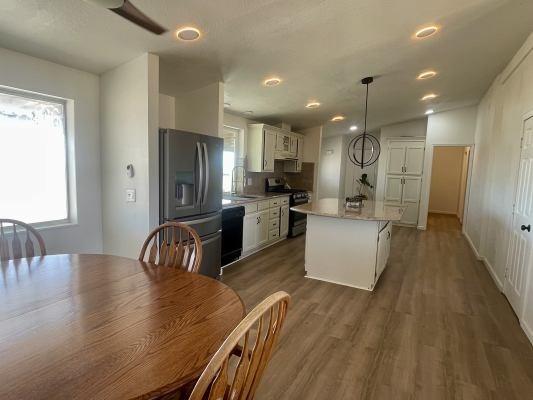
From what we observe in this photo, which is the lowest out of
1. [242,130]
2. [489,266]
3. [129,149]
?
[489,266]

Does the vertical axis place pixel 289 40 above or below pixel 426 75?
below

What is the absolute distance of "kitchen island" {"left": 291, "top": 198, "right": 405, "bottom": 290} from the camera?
3219 millimetres

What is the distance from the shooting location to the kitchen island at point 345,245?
3219 mm

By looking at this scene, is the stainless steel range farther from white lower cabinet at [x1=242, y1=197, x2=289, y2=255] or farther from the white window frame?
the white window frame

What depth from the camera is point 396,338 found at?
235 centimetres

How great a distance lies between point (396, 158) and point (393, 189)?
76 centimetres

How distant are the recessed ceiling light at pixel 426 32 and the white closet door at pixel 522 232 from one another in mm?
1238

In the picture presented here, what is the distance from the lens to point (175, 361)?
844mm

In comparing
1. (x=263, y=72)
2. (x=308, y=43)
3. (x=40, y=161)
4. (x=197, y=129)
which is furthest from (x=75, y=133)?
(x=308, y=43)

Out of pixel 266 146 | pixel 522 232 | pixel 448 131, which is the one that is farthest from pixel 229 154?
pixel 448 131

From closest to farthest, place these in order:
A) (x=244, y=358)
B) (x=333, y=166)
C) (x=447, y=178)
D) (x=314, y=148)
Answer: (x=244, y=358)
(x=314, y=148)
(x=333, y=166)
(x=447, y=178)

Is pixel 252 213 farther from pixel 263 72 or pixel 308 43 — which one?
pixel 308 43

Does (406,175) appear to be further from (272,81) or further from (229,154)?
(272,81)

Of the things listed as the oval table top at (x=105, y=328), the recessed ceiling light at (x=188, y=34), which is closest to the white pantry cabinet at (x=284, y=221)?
the recessed ceiling light at (x=188, y=34)
